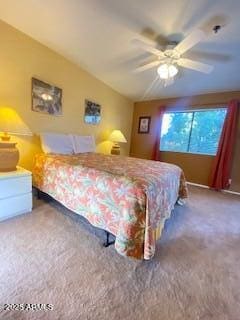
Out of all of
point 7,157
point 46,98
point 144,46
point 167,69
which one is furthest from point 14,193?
point 167,69

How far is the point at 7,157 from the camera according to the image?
2.23 metres

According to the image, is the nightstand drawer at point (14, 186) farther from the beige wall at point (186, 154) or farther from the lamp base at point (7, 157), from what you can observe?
the beige wall at point (186, 154)

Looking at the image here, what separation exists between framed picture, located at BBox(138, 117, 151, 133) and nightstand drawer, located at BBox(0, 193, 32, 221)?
3610 millimetres

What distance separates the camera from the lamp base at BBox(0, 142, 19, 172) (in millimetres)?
2199

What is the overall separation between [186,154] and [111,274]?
144 inches

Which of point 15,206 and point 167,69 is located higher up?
point 167,69

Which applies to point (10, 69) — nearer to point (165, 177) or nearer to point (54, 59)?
point (54, 59)

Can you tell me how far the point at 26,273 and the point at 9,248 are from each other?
0.39 m

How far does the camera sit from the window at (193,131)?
4031 mm

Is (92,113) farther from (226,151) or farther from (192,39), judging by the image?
(226,151)

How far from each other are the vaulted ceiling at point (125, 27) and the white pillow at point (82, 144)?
141 centimetres

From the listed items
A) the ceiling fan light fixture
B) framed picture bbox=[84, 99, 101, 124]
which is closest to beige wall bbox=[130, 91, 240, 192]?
framed picture bbox=[84, 99, 101, 124]

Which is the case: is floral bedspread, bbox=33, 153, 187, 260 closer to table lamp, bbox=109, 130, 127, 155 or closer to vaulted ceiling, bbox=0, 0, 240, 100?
vaulted ceiling, bbox=0, 0, 240, 100

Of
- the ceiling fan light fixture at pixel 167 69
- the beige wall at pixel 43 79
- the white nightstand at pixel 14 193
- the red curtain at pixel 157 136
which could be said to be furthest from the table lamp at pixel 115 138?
the white nightstand at pixel 14 193
